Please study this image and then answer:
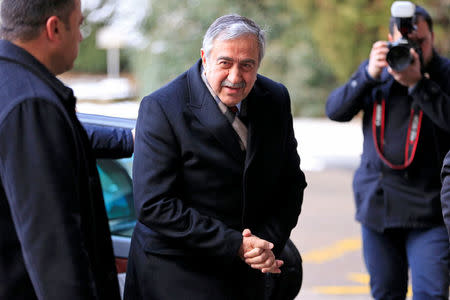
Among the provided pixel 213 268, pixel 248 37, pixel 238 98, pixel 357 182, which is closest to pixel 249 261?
pixel 213 268

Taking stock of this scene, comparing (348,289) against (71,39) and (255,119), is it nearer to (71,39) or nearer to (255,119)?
(255,119)

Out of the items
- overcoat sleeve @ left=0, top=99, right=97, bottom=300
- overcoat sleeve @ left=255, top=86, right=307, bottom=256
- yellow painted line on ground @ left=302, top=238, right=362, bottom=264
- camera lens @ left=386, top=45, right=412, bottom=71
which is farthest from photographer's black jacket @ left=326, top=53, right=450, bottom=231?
yellow painted line on ground @ left=302, top=238, right=362, bottom=264

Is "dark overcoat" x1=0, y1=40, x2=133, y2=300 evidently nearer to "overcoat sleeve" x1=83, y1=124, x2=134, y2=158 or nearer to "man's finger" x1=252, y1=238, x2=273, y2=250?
"man's finger" x1=252, y1=238, x2=273, y2=250

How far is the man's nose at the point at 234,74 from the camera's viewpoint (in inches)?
99.3

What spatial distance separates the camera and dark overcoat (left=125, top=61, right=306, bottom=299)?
1.02m

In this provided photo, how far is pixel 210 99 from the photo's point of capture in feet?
8.45

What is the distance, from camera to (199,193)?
100 inches

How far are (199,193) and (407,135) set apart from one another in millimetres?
1394

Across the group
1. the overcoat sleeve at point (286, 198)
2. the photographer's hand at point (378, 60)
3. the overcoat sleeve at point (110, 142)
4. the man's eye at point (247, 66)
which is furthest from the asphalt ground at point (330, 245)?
the man's eye at point (247, 66)

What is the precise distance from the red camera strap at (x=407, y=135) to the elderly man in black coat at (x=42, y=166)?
1.97m

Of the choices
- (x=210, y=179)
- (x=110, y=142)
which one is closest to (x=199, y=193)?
(x=210, y=179)

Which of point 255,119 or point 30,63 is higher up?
point 30,63

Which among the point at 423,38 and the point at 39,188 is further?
the point at 423,38

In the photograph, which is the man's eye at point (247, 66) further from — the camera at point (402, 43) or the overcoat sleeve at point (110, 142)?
the camera at point (402, 43)
